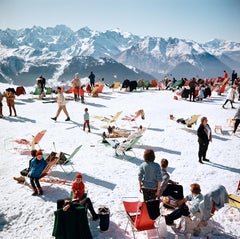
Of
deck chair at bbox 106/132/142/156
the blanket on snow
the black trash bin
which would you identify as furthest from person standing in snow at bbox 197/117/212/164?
the black trash bin

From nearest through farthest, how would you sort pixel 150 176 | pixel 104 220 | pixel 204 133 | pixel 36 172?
pixel 104 220 < pixel 150 176 < pixel 36 172 < pixel 204 133

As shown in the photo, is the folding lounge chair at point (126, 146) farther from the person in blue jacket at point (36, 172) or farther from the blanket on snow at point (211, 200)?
the blanket on snow at point (211, 200)

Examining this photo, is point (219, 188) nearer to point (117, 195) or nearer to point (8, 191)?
point (117, 195)

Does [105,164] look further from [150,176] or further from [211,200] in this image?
[211,200]

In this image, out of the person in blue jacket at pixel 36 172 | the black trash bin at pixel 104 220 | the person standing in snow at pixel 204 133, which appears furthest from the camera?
the person standing in snow at pixel 204 133

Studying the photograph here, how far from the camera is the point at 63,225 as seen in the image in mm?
4758

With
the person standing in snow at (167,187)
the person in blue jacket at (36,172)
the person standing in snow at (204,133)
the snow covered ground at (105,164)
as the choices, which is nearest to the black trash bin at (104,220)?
the snow covered ground at (105,164)

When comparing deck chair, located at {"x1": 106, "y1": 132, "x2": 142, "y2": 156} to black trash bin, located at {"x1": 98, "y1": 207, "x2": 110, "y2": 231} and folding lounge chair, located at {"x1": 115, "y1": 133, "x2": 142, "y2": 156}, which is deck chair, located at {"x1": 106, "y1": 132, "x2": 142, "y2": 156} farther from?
black trash bin, located at {"x1": 98, "y1": 207, "x2": 110, "y2": 231}

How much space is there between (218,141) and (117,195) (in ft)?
20.9

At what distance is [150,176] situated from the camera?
5.73 m

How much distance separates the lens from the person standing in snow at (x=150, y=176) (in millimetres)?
5684

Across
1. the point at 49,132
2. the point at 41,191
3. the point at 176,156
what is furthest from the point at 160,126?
the point at 41,191

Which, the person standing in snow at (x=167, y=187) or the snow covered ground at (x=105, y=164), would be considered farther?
the person standing in snow at (x=167, y=187)

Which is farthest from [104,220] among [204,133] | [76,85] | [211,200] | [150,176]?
[76,85]
